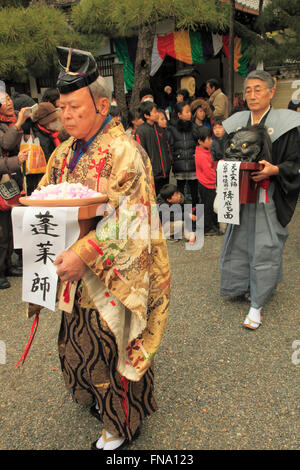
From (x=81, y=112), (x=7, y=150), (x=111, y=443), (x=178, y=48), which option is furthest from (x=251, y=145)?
(x=178, y=48)

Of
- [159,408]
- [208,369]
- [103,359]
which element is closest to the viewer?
[103,359]

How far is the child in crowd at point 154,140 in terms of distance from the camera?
5.59 metres

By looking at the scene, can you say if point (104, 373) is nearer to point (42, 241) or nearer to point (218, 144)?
point (42, 241)

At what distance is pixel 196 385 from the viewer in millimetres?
2477

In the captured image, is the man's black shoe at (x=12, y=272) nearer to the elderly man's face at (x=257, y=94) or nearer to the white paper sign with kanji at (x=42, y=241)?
the white paper sign with kanji at (x=42, y=241)

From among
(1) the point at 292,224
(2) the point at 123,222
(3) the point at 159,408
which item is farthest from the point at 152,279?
(1) the point at 292,224

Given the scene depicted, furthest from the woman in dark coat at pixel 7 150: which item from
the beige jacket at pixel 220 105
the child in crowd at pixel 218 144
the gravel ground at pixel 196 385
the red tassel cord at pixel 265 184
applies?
the beige jacket at pixel 220 105

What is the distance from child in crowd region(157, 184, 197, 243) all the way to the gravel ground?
2.01m

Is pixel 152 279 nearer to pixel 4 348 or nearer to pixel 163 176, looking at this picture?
pixel 4 348

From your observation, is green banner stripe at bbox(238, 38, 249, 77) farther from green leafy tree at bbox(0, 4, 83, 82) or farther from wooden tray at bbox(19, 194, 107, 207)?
wooden tray at bbox(19, 194, 107, 207)

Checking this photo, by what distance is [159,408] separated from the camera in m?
2.30

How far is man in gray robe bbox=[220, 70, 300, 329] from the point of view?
292cm

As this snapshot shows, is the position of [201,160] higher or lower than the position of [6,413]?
higher
